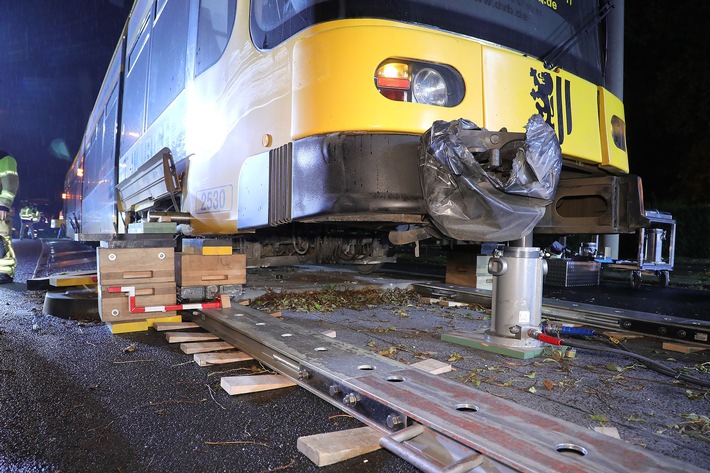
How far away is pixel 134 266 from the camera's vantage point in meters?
3.42

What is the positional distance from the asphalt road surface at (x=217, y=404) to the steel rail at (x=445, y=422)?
12 cm

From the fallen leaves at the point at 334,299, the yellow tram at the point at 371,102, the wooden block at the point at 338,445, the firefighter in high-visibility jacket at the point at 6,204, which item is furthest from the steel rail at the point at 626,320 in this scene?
the firefighter in high-visibility jacket at the point at 6,204

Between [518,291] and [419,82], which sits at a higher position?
[419,82]

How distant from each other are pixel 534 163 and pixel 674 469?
149 cm

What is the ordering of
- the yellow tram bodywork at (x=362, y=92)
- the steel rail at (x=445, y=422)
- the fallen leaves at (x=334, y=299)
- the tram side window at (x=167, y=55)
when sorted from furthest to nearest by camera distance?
the tram side window at (x=167, y=55), the fallen leaves at (x=334, y=299), the yellow tram bodywork at (x=362, y=92), the steel rail at (x=445, y=422)

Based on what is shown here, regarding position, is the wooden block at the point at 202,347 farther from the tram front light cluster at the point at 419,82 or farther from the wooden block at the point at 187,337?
the tram front light cluster at the point at 419,82

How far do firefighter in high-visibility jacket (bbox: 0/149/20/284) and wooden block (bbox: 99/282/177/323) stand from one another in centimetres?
427

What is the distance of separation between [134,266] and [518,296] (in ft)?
8.46

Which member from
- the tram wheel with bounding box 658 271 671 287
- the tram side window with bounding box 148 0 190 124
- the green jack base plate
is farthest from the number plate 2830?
the tram wheel with bounding box 658 271 671 287

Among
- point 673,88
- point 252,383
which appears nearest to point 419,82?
point 252,383

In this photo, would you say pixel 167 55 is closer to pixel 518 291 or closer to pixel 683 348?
pixel 518 291

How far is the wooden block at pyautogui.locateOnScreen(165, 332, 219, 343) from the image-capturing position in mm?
3021

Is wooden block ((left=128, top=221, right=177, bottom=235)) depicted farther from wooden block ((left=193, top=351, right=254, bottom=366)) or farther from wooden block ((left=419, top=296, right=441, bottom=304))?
wooden block ((left=419, top=296, right=441, bottom=304))

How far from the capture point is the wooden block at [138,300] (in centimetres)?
333
